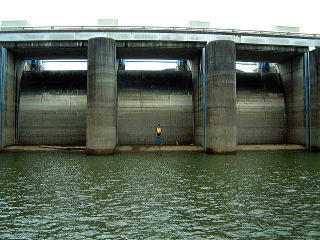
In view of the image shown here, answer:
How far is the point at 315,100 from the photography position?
28.8 meters

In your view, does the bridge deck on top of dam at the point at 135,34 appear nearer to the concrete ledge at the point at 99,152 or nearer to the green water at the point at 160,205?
the concrete ledge at the point at 99,152

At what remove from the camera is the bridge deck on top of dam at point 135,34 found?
27.9 metres

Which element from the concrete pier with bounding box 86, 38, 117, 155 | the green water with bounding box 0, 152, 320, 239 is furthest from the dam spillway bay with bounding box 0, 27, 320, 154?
the green water with bounding box 0, 152, 320, 239

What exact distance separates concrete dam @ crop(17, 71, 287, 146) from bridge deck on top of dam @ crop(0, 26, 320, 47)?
22.0 ft

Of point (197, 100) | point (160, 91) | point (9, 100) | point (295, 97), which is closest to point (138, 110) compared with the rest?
point (160, 91)

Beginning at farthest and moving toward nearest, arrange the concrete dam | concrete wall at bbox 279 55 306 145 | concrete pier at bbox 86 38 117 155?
the concrete dam → concrete wall at bbox 279 55 306 145 → concrete pier at bbox 86 38 117 155

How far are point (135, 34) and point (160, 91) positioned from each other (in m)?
7.56

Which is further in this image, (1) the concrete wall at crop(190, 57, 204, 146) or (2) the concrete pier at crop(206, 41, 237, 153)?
Result: (1) the concrete wall at crop(190, 57, 204, 146)

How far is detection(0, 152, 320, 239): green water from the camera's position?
719 cm

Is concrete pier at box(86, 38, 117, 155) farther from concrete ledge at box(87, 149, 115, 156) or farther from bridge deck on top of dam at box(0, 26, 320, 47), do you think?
bridge deck on top of dam at box(0, 26, 320, 47)

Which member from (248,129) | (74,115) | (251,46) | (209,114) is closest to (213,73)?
(209,114)

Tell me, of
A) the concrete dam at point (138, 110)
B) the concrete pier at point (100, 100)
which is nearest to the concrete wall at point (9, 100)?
the concrete dam at point (138, 110)

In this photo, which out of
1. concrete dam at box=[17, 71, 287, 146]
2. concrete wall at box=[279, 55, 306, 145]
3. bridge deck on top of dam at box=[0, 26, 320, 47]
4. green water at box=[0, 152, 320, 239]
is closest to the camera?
green water at box=[0, 152, 320, 239]

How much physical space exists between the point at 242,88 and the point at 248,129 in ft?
15.7
